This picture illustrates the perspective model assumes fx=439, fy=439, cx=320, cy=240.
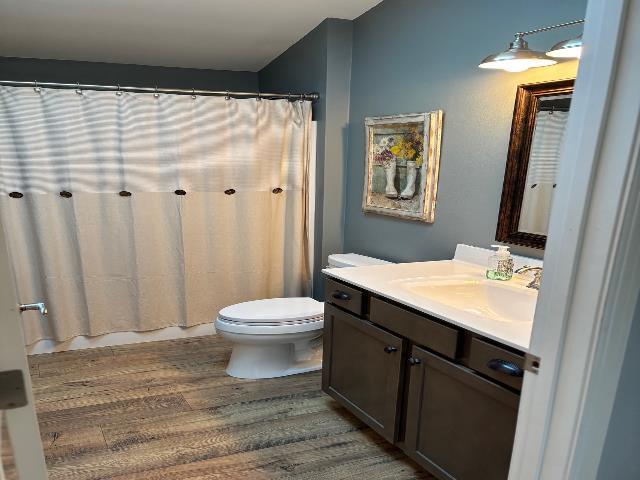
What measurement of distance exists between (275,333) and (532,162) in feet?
5.12

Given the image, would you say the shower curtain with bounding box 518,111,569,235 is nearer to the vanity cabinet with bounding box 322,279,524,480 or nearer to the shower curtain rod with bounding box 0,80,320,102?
the vanity cabinet with bounding box 322,279,524,480

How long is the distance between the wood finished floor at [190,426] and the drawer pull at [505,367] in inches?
31.2

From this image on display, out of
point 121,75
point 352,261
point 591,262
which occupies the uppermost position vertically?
point 121,75

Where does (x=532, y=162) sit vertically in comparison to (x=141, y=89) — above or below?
below

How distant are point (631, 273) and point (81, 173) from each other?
2.97m

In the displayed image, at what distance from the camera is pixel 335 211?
3145mm

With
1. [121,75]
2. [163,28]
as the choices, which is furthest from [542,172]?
[121,75]

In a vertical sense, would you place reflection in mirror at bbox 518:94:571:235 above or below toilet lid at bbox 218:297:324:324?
above

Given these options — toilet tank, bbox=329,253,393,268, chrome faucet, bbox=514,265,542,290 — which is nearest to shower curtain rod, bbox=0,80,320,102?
toilet tank, bbox=329,253,393,268

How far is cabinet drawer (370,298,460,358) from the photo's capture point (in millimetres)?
1494

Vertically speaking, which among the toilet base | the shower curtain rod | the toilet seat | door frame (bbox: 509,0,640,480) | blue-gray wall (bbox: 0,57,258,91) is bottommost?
the toilet base

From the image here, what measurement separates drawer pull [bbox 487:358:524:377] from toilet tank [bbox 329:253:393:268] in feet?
4.47

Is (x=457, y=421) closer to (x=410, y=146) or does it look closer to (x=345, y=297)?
(x=345, y=297)

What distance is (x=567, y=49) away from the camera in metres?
1.49
